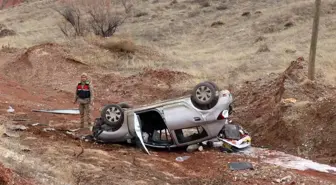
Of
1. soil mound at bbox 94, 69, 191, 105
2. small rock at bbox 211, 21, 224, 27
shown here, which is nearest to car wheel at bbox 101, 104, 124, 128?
soil mound at bbox 94, 69, 191, 105

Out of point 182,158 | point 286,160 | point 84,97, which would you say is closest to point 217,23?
point 84,97

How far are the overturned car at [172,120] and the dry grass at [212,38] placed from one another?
6.03 m

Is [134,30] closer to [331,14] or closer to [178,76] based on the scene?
[331,14]

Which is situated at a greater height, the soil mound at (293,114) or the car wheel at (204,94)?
the car wheel at (204,94)

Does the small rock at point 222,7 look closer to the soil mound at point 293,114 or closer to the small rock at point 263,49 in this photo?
the small rock at point 263,49

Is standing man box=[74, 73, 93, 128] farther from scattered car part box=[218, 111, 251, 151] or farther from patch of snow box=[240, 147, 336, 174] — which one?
patch of snow box=[240, 147, 336, 174]

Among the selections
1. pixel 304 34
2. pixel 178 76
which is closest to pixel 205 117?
pixel 178 76

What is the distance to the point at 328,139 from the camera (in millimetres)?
10656

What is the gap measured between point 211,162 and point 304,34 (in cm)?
1862

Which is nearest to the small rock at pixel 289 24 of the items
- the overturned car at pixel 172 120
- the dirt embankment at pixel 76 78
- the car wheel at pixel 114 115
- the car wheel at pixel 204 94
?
the dirt embankment at pixel 76 78

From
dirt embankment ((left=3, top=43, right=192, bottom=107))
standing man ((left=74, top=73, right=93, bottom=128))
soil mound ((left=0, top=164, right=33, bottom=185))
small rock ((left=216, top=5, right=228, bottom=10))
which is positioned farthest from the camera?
small rock ((left=216, top=5, right=228, bottom=10))

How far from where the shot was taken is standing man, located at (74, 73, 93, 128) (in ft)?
39.0

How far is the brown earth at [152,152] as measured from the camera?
8.41 metres

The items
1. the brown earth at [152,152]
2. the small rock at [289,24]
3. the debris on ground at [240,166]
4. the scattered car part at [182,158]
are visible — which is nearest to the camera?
the brown earth at [152,152]
